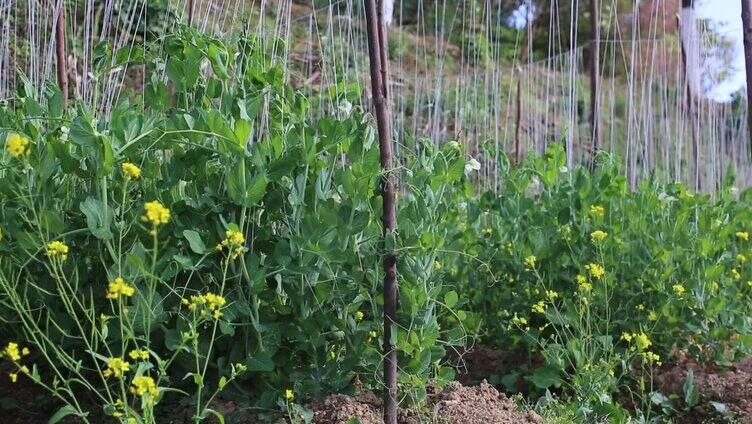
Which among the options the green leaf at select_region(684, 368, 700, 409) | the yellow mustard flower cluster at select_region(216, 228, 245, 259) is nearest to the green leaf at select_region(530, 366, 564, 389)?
the green leaf at select_region(684, 368, 700, 409)

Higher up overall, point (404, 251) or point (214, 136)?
point (214, 136)

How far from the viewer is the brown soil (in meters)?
2.42

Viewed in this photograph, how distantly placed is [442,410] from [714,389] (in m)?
1.05

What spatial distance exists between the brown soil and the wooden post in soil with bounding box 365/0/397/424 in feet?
3.89

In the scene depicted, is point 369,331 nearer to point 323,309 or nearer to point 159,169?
point 323,309

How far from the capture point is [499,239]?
8.68 feet

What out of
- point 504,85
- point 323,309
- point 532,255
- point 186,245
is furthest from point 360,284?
point 504,85

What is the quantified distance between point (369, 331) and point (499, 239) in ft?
2.85

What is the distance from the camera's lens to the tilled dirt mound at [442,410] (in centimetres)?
183

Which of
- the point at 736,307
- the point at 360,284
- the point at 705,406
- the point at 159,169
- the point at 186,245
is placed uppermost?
the point at 159,169

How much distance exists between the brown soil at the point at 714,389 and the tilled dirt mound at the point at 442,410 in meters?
0.73

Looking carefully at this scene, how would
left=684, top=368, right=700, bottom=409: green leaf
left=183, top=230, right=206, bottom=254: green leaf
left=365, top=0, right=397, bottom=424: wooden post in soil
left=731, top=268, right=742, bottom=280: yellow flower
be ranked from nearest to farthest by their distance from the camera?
left=183, top=230, right=206, bottom=254: green leaf → left=365, top=0, right=397, bottom=424: wooden post in soil → left=684, top=368, right=700, bottom=409: green leaf → left=731, top=268, right=742, bottom=280: yellow flower

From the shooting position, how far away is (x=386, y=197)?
1.79 meters

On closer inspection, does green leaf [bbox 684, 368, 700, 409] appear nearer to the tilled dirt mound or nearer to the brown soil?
the brown soil
